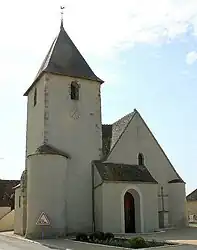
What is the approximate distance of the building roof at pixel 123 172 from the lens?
2828 centimetres

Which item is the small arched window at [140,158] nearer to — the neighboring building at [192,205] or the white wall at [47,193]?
the white wall at [47,193]

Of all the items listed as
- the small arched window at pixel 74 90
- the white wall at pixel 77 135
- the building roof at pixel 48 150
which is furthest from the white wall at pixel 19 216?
the small arched window at pixel 74 90

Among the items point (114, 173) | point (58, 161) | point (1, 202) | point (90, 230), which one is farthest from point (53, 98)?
point (1, 202)

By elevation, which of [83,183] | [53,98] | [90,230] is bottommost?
[90,230]

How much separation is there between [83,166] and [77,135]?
2351 mm

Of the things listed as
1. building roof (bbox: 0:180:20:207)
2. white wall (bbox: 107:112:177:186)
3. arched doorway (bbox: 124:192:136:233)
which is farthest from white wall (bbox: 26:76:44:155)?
building roof (bbox: 0:180:20:207)

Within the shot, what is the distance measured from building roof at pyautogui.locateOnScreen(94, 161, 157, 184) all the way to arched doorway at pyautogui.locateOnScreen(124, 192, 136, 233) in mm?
1368

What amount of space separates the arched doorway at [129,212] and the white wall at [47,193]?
434 cm

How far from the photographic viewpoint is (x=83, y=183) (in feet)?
96.6

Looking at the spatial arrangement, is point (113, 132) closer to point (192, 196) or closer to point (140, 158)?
point (140, 158)

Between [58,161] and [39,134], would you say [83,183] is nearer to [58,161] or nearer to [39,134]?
[58,161]

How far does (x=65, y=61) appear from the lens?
3206 cm

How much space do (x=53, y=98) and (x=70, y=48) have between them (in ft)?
18.2

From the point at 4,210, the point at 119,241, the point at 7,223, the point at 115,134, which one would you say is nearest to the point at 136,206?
the point at 115,134
